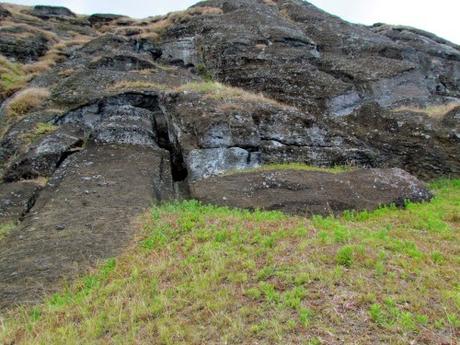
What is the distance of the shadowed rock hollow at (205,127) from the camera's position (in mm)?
13159

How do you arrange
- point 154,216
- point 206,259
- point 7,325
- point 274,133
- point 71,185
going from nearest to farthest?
point 7,325, point 206,259, point 154,216, point 71,185, point 274,133

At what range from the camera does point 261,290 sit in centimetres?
838

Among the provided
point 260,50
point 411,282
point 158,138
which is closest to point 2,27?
point 260,50

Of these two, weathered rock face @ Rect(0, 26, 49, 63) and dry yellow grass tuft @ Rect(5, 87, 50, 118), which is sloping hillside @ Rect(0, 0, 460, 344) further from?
weathered rock face @ Rect(0, 26, 49, 63)

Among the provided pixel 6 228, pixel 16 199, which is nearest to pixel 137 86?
pixel 16 199

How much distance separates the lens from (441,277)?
351 inches

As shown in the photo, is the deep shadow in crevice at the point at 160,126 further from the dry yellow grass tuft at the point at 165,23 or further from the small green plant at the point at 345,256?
the dry yellow grass tuft at the point at 165,23

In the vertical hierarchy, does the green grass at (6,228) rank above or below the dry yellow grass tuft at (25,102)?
below

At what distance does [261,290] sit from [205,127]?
366 inches

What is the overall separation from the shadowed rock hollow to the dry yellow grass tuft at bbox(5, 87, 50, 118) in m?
0.10

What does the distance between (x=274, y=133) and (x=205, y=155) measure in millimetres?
3182

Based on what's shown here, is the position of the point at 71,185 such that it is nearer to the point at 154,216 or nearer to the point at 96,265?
the point at 154,216

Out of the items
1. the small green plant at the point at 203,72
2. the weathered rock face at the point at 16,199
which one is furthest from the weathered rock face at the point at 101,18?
the weathered rock face at the point at 16,199

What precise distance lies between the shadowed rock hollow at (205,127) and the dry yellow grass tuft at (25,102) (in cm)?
10
